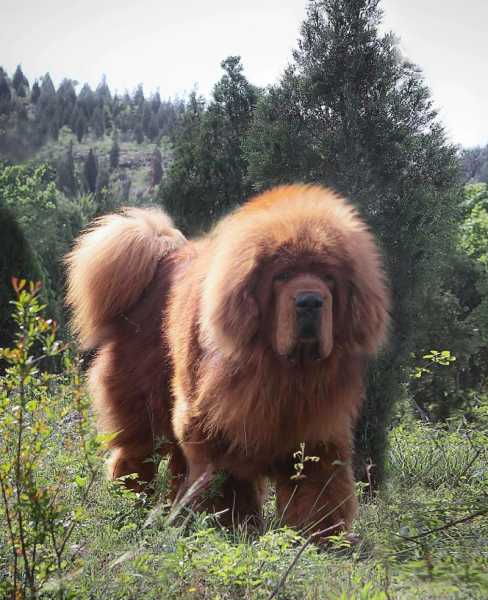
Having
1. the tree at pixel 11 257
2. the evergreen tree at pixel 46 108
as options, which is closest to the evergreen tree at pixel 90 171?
the evergreen tree at pixel 46 108

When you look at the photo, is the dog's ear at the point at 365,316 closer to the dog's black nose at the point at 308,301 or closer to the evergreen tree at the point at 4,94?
the dog's black nose at the point at 308,301

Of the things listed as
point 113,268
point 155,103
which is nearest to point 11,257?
point 113,268

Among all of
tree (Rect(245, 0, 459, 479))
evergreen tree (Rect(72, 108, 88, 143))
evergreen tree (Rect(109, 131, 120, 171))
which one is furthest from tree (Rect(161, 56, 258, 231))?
evergreen tree (Rect(109, 131, 120, 171))

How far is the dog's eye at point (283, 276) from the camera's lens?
403 cm

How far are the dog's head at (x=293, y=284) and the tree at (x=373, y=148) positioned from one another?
1.75 meters

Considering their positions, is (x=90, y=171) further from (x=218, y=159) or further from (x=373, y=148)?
(x=373, y=148)

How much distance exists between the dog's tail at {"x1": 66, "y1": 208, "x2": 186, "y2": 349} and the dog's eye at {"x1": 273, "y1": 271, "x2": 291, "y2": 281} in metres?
1.81

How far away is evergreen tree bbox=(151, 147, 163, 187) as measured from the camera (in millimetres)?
110275

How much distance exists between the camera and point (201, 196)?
10133mm

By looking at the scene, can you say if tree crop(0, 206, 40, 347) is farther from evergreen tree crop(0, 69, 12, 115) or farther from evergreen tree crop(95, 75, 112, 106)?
evergreen tree crop(95, 75, 112, 106)

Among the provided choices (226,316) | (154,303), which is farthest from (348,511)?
(154,303)

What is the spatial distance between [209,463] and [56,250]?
30.7 m

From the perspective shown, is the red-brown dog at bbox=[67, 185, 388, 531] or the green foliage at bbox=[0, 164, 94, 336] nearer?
the red-brown dog at bbox=[67, 185, 388, 531]

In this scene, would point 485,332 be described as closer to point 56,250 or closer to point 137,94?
point 56,250
